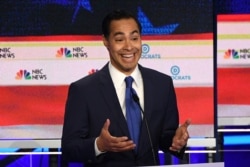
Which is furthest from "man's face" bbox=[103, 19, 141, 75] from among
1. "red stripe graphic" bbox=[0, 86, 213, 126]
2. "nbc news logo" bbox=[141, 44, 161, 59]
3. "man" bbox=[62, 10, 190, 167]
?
"red stripe graphic" bbox=[0, 86, 213, 126]

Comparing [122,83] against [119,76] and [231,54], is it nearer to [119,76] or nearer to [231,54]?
[119,76]

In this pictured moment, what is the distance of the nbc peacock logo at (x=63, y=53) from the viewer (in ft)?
11.8

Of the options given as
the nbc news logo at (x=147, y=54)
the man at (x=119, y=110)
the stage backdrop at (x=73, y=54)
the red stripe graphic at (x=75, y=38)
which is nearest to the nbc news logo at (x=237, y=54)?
the stage backdrop at (x=73, y=54)

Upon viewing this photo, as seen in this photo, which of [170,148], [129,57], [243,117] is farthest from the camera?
[243,117]

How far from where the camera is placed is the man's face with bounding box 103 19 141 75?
230 cm

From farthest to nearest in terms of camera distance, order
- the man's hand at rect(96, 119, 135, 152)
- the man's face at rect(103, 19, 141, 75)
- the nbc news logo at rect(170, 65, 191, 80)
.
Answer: the nbc news logo at rect(170, 65, 191, 80) → the man's face at rect(103, 19, 141, 75) → the man's hand at rect(96, 119, 135, 152)

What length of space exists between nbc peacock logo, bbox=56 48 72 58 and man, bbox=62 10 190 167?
1.25 metres

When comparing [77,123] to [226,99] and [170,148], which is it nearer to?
[170,148]

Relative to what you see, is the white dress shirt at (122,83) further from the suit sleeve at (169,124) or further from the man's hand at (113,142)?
the man's hand at (113,142)

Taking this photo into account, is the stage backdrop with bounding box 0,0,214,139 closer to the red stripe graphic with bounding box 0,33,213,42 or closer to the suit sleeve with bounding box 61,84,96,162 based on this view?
the red stripe graphic with bounding box 0,33,213,42

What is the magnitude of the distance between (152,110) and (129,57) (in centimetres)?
28

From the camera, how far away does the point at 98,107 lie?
224cm

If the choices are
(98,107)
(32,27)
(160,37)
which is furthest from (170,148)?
(32,27)

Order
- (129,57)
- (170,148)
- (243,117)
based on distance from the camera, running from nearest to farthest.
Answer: (170,148) < (129,57) < (243,117)
